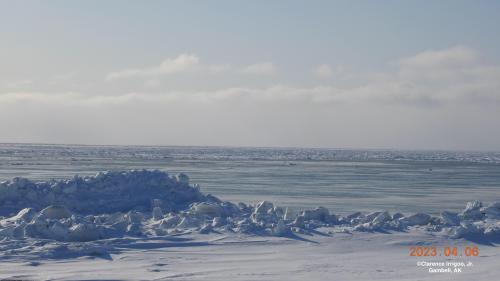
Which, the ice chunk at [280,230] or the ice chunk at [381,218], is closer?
the ice chunk at [280,230]

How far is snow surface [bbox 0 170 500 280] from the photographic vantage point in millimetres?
7559

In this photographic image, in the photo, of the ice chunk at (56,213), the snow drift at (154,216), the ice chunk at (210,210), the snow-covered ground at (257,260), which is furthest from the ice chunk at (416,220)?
the ice chunk at (56,213)

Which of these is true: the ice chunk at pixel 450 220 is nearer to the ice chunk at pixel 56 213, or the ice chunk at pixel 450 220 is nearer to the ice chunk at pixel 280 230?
the ice chunk at pixel 280 230

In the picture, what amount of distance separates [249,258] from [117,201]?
6.92 m

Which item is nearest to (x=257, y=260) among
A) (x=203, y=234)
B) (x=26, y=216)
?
(x=203, y=234)

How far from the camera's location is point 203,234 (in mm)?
9562

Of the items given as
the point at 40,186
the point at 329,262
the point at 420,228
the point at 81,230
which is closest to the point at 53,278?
the point at 81,230

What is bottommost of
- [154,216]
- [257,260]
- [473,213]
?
[257,260]

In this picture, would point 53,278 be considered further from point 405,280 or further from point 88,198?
point 88,198

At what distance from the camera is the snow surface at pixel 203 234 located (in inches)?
298

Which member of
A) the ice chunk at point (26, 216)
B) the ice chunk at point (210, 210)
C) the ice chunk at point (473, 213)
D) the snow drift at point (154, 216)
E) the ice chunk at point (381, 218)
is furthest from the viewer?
the ice chunk at point (210, 210)

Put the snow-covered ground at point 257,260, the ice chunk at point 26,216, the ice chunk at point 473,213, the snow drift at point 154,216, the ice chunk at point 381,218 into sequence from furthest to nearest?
1. the ice chunk at point 473,213
2. the ice chunk at point 26,216
3. the ice chunk at point 381,218
4. the snow drift at point 154,216
5. the snow-covered ground at point 257,260

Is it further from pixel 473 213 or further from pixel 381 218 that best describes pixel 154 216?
pixel 473 213

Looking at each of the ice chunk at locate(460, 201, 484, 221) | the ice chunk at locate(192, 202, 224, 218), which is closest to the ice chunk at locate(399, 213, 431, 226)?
the ice chunk at locate(460, 201, 484, 221)
